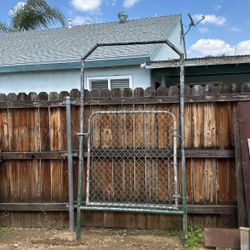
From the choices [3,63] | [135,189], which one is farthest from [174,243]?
[3,63]

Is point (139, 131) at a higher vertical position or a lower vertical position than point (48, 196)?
higher

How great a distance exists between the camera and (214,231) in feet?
14.1

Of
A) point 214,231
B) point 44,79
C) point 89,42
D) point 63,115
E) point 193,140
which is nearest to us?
point 214,231

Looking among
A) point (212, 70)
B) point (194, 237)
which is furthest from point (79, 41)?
point (194, 237)

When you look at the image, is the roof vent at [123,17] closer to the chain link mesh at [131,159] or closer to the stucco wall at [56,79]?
the stucco wall at [56,79]

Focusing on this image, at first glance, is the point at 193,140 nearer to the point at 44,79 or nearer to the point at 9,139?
the point at 9,139

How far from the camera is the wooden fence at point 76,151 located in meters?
4.62

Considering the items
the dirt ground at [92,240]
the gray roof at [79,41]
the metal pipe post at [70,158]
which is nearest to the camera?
the dirt ground at [92,240]

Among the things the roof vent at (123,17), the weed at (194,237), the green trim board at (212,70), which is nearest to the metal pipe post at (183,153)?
the weed at (194,237)

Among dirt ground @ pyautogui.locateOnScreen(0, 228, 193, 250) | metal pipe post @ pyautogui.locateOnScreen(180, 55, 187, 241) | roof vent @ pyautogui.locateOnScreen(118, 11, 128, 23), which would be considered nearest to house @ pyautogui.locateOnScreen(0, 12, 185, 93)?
roof vent @ pyautogui.locateOnScreen(118, 11, 128, 23)

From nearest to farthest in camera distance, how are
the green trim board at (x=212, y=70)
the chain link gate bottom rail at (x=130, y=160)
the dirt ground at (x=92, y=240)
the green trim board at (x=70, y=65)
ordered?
the dirt ground at (x=92, y=240)
the chain link gate bottom rail at (x=130, y=160)
the green trim board at (x=212, y=70)
the green trim board at (x=70, y=65)

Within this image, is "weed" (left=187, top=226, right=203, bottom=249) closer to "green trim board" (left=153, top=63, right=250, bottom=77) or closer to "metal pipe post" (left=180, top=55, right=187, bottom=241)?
"metal pipe post" (left=180, top=55, right=187, bottom=241)

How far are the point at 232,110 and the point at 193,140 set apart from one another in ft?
2.00

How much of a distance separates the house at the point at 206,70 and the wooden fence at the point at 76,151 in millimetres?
3890
